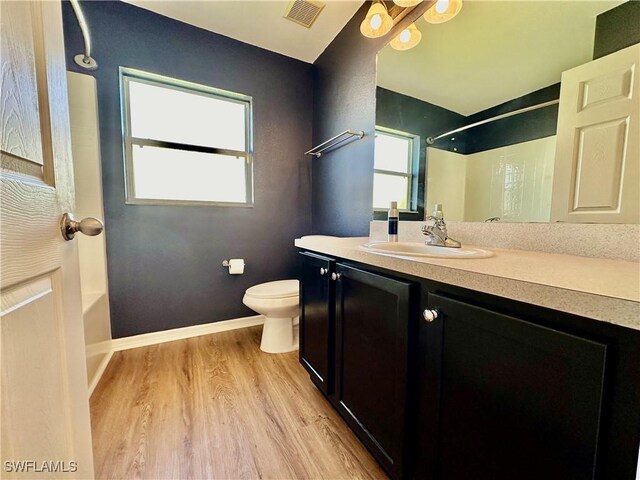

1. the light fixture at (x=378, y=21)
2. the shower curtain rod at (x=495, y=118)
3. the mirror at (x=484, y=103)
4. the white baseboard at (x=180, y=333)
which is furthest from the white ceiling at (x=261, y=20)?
the white baseboard at (x=180, y=333)

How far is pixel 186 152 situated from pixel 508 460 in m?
2.43

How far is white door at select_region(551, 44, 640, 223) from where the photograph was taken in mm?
752

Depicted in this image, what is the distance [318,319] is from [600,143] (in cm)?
123

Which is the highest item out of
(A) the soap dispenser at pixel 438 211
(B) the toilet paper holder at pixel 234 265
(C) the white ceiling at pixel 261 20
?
(C) the white ceiling at pixel 261 20

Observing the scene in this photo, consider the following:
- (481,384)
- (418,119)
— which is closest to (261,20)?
(418,119)

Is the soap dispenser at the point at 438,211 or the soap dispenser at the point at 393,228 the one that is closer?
the soap dispenser at the point at 438,211

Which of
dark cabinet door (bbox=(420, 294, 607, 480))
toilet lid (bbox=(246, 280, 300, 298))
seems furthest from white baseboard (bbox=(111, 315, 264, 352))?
dark cabinet door (bbox=(420, 294, 607, 480))

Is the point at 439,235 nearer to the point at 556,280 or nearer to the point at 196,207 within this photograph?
the point at 556,280

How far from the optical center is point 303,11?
179cm

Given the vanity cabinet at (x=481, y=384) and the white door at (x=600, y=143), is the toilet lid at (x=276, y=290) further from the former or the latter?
the white door at (x=600, y=143)

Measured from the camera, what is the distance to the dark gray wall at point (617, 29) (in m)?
0.76

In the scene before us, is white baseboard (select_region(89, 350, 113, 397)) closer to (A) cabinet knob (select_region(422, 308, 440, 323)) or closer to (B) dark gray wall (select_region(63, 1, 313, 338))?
(B) dark gray wall (select_region(63, 1, 313, 338))

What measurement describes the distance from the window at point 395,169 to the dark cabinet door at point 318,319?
0.66 m

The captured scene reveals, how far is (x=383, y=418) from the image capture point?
87 centimetres
